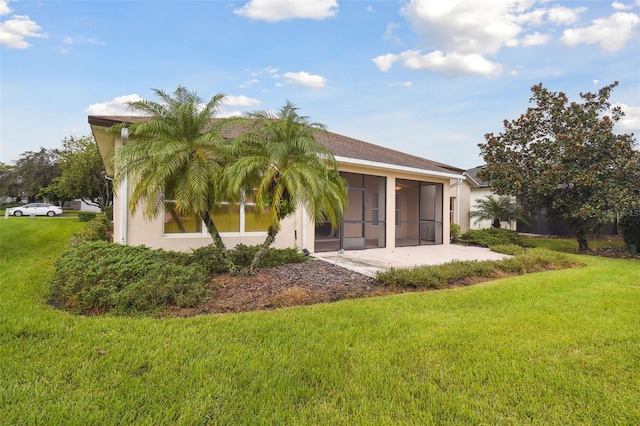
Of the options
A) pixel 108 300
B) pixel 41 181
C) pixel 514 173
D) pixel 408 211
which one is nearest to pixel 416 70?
pixel 514 173

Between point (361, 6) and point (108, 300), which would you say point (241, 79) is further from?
point (108, 300)

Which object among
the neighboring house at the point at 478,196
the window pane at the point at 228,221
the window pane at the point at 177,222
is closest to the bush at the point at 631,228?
the neighboring house at the point at 478,196

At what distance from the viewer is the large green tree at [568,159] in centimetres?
1181

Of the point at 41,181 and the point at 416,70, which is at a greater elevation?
the point at 416,70

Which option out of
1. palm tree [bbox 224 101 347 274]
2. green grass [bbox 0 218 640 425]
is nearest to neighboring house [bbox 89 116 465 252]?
palm tree [bbox 224 101 347 274]

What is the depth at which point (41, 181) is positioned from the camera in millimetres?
38781

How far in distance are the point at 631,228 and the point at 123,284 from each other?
16.7 m

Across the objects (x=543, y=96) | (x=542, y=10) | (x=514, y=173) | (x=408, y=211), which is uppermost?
(x=542, y=10)

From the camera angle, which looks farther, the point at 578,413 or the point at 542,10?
the point at 542,10

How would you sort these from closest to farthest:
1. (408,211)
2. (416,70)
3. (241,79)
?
(241,79) → (416,70) → (408,211)

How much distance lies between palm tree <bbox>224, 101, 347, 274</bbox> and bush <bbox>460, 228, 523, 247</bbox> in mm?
10856

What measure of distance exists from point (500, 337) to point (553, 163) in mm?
12303

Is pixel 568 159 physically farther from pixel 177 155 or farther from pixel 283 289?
pixel 177 155

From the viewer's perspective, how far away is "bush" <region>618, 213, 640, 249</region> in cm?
1223
